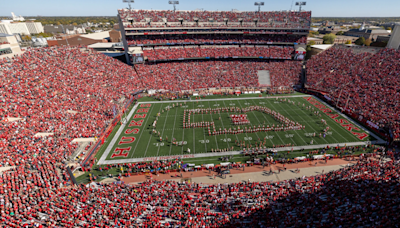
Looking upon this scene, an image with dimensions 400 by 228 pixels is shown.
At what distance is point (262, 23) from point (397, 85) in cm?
3319

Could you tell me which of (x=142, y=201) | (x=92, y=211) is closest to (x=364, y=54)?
(x=142, y=201)

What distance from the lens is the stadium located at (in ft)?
48.9

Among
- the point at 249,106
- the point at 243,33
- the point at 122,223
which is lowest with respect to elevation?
the point at 249,106

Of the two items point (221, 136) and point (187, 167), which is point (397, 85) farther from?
point (187, 167)

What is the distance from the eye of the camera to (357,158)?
76.0 ft

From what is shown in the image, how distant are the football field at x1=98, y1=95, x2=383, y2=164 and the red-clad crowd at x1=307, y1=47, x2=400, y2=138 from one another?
3.11 metres

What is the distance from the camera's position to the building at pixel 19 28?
10762 cm

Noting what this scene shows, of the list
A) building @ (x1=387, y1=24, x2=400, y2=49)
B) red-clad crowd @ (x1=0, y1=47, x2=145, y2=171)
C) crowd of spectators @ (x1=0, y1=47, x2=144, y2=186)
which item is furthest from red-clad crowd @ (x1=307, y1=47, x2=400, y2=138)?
crowd of spectators @ (x1=0, y1=47, x2=144, y2=186)

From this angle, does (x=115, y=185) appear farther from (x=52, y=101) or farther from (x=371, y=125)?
(x=371, y=125)

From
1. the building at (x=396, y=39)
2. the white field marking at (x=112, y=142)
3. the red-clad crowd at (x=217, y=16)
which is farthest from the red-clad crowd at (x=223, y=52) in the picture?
the white field marking at (x=112, y=142)

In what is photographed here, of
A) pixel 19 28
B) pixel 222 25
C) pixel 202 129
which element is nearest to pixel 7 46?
pixel 202 129

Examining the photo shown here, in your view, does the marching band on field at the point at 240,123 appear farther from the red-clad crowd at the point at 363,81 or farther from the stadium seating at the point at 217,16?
the stadium seating at the point at 217,16

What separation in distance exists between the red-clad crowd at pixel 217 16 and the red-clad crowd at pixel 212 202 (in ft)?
150

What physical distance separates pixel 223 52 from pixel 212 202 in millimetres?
44449
